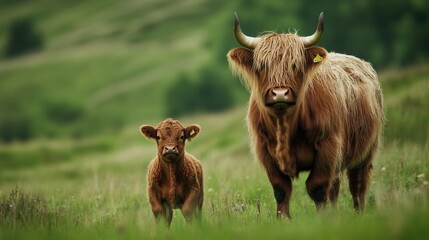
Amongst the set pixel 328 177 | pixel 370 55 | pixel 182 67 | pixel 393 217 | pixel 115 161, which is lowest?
pixel 393 217

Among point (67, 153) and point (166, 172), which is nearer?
point (166, 172)

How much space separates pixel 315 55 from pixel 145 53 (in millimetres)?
70804

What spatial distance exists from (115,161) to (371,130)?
67.4 feet

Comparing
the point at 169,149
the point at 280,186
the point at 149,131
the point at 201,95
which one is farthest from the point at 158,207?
the point at 201,95

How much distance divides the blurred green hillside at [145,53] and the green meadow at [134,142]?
22 cm

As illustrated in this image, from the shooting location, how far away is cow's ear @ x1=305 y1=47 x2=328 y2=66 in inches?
321

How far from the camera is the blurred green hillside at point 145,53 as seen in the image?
46625 mm

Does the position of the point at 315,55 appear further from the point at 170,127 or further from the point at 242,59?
the point at 170,127

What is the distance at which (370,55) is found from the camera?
1829 inches

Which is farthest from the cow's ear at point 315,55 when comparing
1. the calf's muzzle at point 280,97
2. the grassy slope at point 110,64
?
the grassy slope at point 110,64

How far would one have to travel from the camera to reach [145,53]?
7819 centimetres

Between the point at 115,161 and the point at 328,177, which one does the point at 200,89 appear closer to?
the point at 115,161

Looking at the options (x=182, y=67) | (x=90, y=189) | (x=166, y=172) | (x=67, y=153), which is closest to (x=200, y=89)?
(x=182, y=67)

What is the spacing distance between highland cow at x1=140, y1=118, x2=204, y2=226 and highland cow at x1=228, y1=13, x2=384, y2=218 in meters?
0.90
